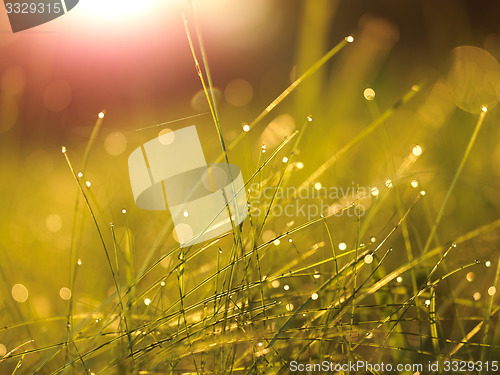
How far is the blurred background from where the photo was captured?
91 cm

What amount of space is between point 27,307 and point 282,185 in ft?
1.36

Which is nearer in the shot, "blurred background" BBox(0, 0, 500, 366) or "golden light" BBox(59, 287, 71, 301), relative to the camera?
"golden light" BBox(59, 287, 71, 301)

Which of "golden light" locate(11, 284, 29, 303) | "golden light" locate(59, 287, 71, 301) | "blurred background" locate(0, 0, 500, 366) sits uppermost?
"blurred background" locate(0, 0, 500, 366)

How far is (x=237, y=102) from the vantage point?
1.42 meters

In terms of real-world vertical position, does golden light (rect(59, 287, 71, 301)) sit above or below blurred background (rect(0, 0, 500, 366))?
below

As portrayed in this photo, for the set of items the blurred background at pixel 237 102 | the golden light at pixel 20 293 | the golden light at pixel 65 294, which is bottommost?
the golden light at pixel 65 294

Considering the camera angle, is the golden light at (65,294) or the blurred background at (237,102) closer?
the golden light at (65,294)

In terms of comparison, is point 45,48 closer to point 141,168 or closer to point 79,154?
point 79,154

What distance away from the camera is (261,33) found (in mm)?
1549

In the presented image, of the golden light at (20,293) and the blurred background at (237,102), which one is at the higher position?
the blurred background at (237,102)

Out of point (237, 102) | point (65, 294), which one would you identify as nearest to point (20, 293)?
point (65, 294)

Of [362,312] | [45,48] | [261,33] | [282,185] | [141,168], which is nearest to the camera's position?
[362,312]

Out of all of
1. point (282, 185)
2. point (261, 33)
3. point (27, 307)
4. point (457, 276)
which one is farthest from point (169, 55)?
point (457, 276)

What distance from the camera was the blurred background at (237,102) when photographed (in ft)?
2.99
